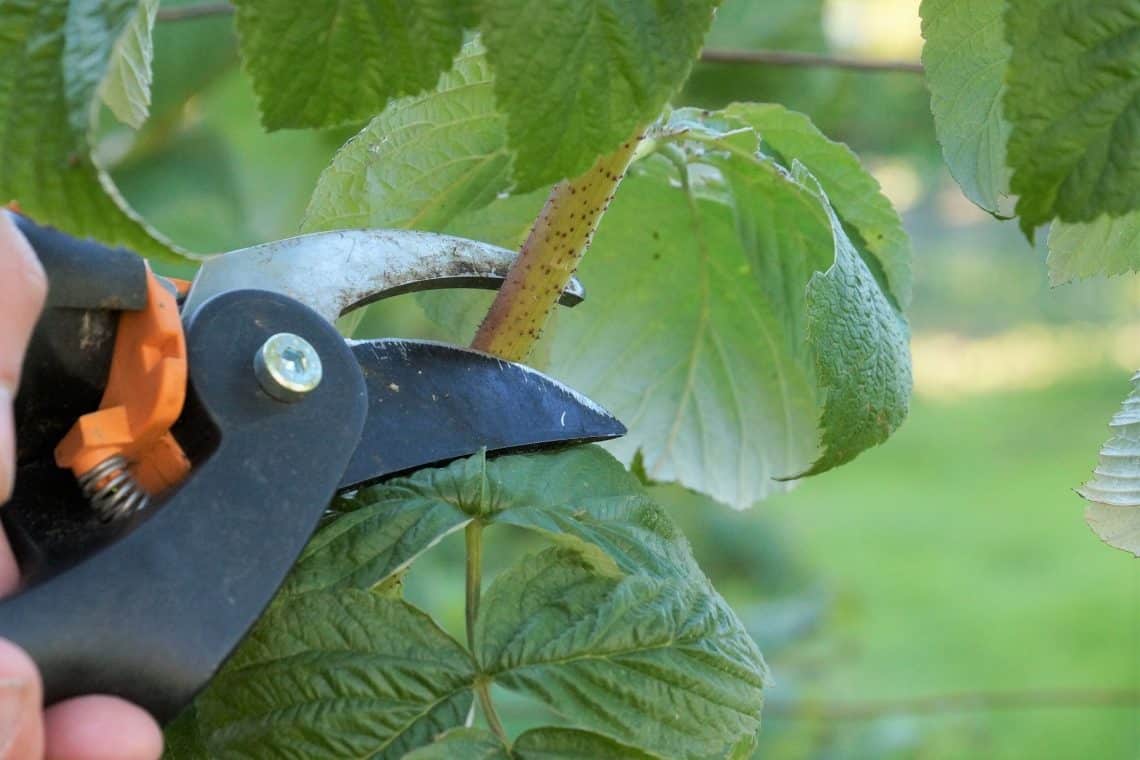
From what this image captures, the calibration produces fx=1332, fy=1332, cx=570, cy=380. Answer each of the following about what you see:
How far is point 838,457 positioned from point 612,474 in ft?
0.35

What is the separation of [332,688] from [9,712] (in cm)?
14

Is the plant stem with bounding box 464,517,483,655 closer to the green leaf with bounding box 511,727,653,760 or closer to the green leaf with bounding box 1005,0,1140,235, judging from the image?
the green leaf with bounding box 511,727,653,760

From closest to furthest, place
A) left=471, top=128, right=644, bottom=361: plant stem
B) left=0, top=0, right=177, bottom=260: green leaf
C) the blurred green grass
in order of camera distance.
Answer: left=0, top=0, right=177, bottom=260: green leaf → left=471, top=128, right=644, bottom=361: plant stem → the blurred green grass

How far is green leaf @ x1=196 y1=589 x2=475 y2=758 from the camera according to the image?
1.76 ft

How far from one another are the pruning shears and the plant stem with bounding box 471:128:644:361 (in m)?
0.08

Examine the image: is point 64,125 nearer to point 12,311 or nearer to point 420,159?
point 12,311

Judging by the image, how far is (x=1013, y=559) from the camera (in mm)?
4598

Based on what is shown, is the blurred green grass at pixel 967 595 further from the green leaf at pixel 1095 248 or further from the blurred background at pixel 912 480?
the green leaf at pixel 1095 248

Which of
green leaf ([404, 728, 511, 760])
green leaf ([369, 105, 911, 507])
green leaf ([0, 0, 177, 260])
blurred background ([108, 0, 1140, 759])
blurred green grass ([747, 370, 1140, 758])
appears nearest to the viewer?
green leaf ([0, 0, 177, 260])

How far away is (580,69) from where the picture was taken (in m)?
0.48

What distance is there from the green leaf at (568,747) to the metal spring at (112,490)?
0.61ft

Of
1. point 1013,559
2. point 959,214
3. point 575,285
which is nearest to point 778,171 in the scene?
point 575,285

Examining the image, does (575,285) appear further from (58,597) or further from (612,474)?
(58,597)

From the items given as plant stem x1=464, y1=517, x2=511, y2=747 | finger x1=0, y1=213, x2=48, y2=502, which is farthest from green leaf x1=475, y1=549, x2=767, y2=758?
finger x1=0, y1=213, x2=48, y2=502
